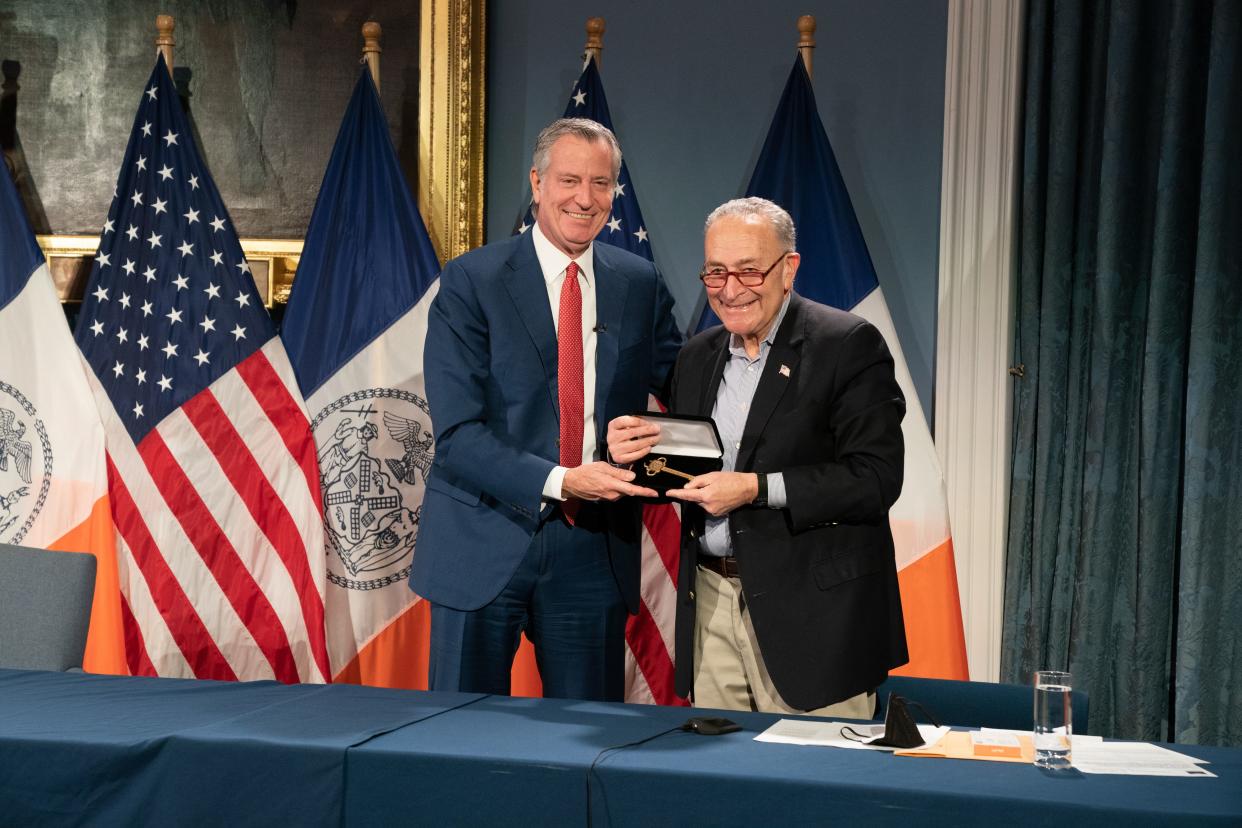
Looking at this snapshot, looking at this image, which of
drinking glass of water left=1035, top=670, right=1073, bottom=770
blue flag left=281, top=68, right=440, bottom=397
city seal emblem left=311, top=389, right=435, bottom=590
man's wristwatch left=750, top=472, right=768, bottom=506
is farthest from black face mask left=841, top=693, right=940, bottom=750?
blue flag left=281, top=68, right=440, bottom=397

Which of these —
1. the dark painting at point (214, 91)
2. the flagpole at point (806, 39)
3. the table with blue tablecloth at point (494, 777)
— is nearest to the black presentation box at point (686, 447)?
the table with blue tablecloth at point (494, 777)

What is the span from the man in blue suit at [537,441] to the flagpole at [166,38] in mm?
1833

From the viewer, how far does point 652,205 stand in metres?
4.43

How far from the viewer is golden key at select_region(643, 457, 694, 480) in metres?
2.61

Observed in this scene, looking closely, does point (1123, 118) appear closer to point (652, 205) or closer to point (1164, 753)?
point (652, 205)

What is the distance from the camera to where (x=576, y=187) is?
3.02 m

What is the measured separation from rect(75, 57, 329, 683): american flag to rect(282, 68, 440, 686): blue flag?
101 millimetres

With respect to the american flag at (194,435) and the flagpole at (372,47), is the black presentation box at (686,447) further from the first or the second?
Answer: the flagpole at (372,47)

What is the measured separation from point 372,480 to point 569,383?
1.39m

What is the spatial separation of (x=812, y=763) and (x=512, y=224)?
294 cm

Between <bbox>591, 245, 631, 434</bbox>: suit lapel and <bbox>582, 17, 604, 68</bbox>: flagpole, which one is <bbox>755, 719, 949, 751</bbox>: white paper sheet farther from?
<bbox>582, 17, 604, 68</bbox>: flagpole

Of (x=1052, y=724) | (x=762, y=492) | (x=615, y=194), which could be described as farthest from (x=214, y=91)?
(x=1052, y=724)

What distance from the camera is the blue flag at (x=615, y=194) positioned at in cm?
418

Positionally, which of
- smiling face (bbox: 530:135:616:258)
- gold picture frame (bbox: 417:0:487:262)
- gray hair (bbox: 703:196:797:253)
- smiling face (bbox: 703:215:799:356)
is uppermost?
gold picture frame (bbox: 417:0:487:262)
